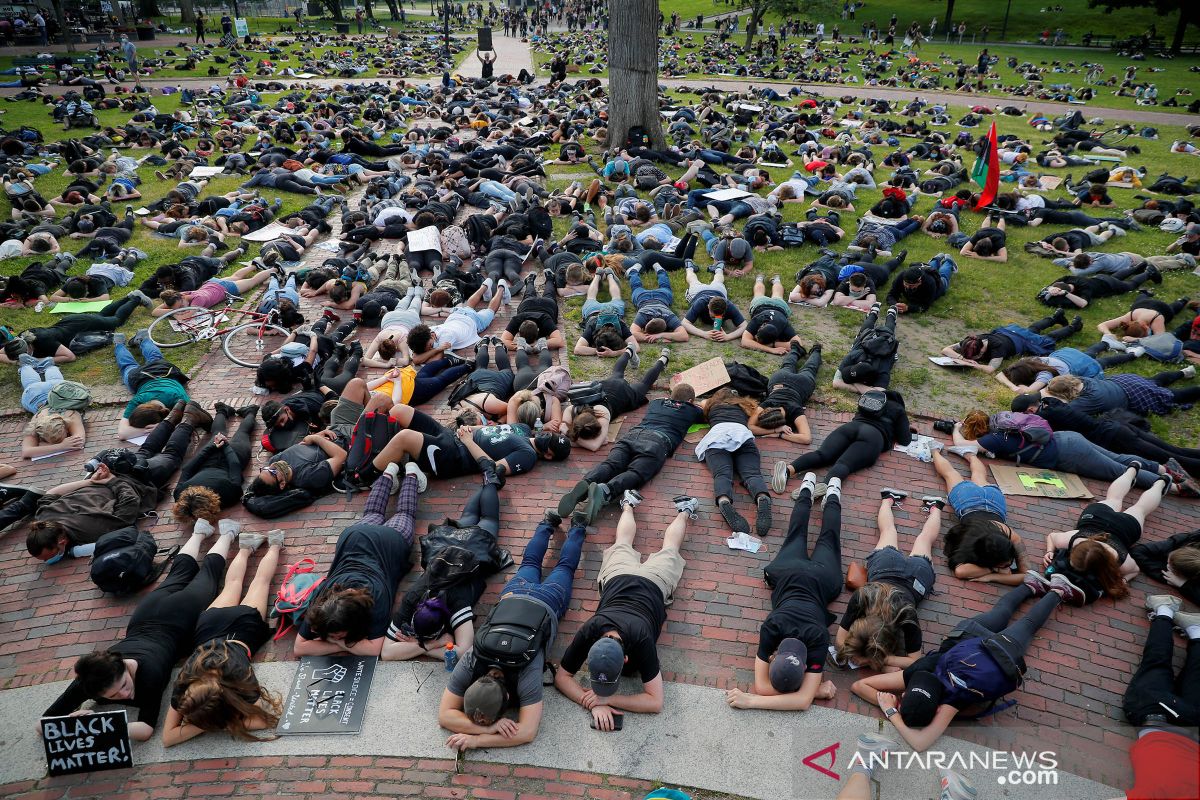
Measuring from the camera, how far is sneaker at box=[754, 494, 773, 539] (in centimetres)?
692

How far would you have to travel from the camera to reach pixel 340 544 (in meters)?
6.17

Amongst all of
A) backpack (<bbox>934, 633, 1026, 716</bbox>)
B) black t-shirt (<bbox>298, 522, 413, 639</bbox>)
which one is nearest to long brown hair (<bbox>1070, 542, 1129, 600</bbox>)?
backpack (<bbox>934, 633, 1026, 716</bbox>)

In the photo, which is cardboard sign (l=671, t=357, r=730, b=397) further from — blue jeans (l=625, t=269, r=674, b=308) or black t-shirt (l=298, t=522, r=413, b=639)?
black t-shirt (l=298, t=522, r=413, b=639)

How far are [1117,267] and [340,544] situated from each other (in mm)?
14276

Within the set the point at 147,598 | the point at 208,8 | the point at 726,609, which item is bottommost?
the point at 726,609

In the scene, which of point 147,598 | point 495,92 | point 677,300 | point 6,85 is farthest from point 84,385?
point 6,85

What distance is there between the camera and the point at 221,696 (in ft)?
16.2

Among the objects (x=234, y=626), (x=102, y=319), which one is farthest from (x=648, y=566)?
(x=102, y=319)

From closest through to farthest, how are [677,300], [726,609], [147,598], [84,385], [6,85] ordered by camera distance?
[147,598], [726,609], [84,385], [677,300], [6,85]

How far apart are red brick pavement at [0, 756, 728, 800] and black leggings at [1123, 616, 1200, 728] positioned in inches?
132

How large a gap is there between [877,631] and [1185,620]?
2808mm

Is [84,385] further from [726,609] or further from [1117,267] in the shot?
[1117,267]

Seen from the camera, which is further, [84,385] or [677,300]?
[677,300]

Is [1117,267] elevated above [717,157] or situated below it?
below
